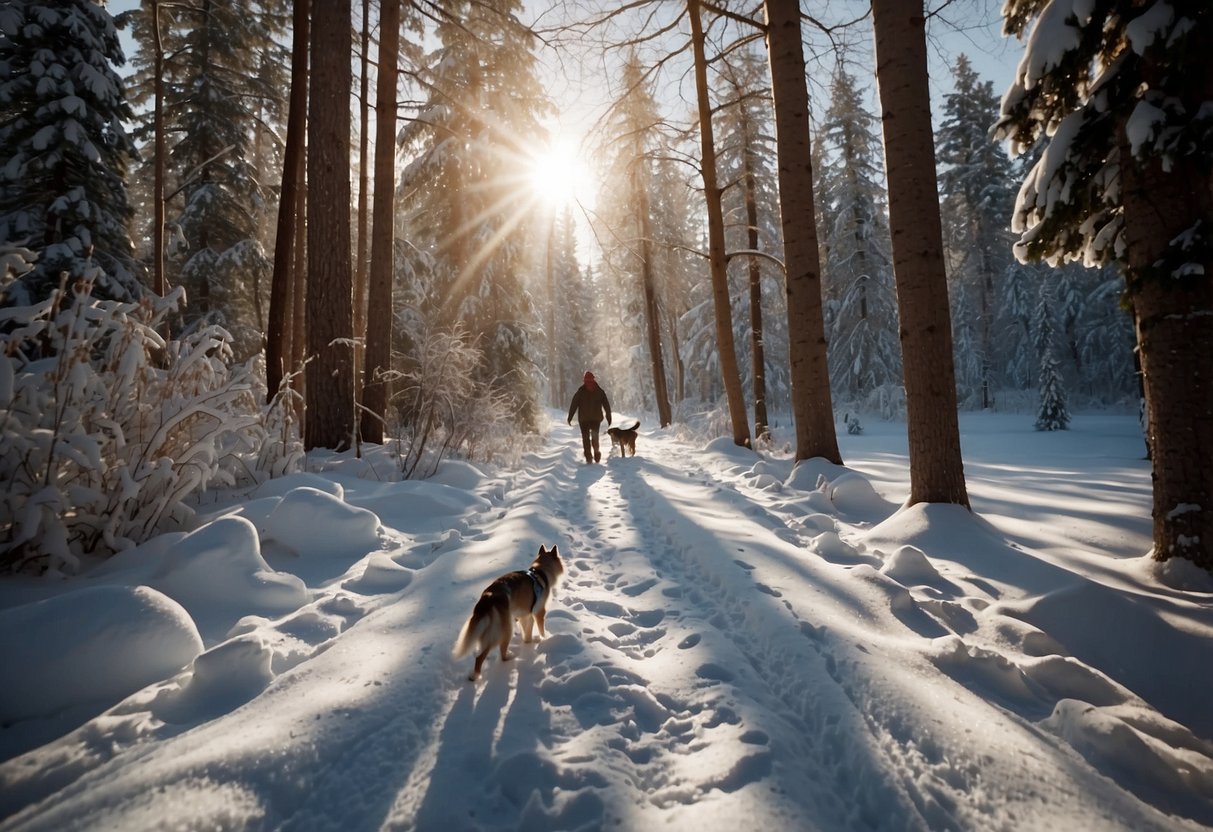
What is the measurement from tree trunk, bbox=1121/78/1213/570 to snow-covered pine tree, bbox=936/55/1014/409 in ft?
90.0

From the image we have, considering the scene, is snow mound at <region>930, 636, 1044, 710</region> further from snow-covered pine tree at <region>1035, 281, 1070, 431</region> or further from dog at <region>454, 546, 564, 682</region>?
snow-covered pine tree at <region>1035, 281, 1070, 431</region>

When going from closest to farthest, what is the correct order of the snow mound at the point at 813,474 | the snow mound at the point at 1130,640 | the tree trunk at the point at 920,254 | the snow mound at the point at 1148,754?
1. the snow mound at the point at 1148,754
2. the snow mound at the point at 1130,640
3. the tree trunk at the point at 920,254
4. the snow mound at the point at 813,474

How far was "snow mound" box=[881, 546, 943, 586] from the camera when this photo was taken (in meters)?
3.58

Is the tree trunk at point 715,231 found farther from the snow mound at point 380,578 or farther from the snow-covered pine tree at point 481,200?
the snow mound at point 380,578

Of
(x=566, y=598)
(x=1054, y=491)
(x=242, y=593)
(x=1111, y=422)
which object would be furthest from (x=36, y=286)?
(x=1111, y=422)

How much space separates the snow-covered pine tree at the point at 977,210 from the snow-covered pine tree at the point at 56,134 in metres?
34.6

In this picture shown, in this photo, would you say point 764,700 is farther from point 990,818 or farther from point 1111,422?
point 1111,422

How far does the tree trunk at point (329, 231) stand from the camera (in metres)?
6.86

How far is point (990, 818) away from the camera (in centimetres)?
154

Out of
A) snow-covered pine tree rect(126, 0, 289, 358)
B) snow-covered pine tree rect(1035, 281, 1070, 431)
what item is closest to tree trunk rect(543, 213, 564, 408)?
snow-covered pine tree rect(126, 0, 289, 358)

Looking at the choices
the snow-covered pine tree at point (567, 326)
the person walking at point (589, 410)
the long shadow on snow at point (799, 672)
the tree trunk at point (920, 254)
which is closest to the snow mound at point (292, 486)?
the long shadow on snow at point (799, 672)

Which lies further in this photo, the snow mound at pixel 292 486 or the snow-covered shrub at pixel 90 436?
the snow mound at pixel 292 486

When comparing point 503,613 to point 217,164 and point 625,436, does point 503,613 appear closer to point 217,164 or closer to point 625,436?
point 625,436

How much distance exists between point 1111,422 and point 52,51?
1413 inches
